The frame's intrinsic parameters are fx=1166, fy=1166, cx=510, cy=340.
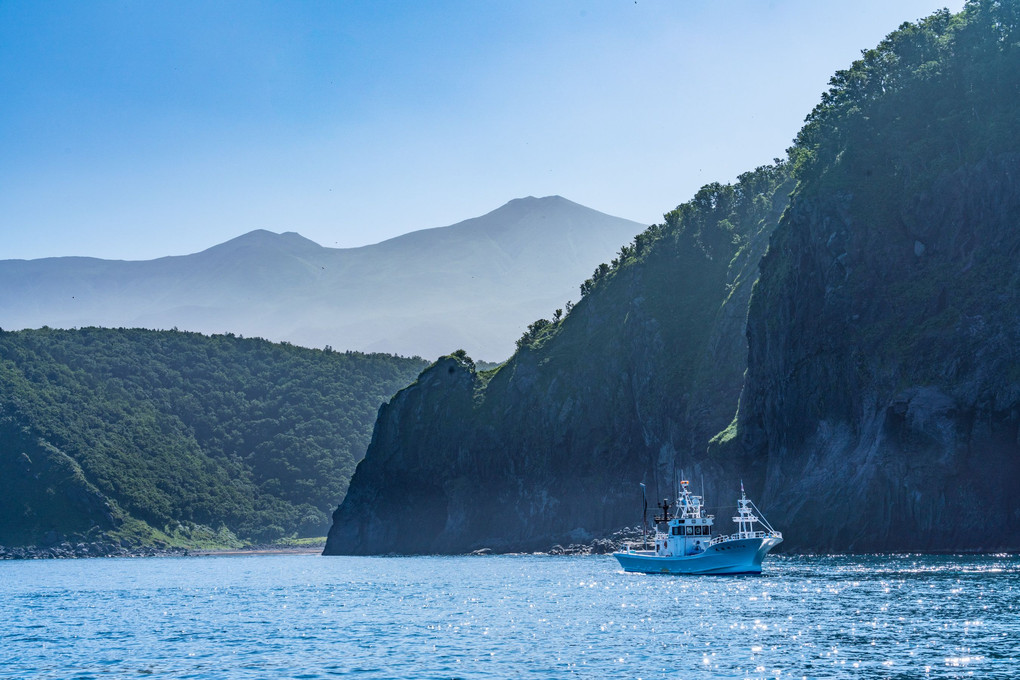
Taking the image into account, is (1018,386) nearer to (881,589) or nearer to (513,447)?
(881,589)

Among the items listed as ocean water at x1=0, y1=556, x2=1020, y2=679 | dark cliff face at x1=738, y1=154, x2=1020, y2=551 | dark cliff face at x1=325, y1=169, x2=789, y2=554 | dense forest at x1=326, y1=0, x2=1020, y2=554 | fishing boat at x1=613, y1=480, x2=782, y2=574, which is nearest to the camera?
ocean water at x1=0, y1=556, x2=1020, y2=679

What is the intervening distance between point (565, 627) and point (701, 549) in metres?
42.6

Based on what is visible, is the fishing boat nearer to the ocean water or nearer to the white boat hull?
the white boat hull

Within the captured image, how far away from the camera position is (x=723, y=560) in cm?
9962

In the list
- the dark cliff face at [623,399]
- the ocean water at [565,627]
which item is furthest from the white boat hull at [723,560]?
the dark cliff face at [623,399]

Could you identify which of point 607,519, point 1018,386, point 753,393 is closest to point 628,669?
point 1018,386

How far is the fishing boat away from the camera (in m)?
97.8

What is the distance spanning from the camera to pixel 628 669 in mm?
48469

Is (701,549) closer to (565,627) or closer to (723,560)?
(723,560)

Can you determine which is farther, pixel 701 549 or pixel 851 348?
pixel 851 348

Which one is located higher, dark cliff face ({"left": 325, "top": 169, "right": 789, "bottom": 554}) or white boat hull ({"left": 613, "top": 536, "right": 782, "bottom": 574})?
dark cliff face ({"left": 325, "top": 169, "right": 789, "bottom": 554})

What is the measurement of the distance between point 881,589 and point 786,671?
Result: 104 feet

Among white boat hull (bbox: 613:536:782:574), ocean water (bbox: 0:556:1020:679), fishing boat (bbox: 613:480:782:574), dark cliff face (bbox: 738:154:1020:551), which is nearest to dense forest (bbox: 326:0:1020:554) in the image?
dark cliff face (bbox: 738:154:1020:551)

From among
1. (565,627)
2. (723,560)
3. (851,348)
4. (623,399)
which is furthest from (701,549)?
(623,399)
